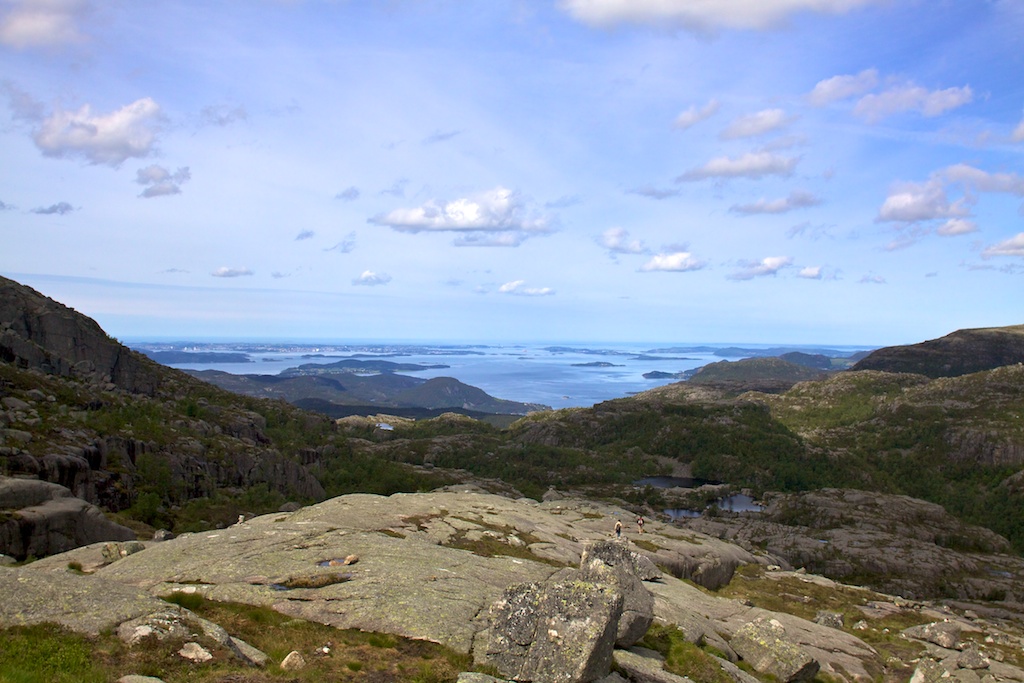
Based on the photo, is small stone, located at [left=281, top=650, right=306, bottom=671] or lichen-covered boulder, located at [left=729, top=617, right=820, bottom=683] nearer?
small stone, located at [left=281, top=650, right=306, bottom=671]

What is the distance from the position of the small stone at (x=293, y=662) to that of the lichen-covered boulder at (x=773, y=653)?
24519 millimetres

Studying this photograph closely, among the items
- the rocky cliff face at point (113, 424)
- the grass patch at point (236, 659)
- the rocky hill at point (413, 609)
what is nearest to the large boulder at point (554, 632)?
the rocky hill at point (413, 609)

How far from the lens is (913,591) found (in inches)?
4072

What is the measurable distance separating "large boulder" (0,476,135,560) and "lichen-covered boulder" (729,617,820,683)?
40505 millimetres

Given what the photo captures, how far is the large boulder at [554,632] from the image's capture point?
20.1 meters

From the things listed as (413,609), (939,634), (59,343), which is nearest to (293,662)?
(413,609)

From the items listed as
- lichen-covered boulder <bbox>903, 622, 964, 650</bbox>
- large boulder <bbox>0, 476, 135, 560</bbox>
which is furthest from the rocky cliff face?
lichen-covered boulder <bbox>903, 622, 964, 650</bbox>

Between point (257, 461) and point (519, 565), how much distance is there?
59.3m

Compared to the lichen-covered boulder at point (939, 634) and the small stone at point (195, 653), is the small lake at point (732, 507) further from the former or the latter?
the small stone at point (195, 653)

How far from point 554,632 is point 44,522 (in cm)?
3460

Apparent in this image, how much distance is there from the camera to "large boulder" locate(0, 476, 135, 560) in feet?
119

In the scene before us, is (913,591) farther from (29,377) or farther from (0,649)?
(29,377)

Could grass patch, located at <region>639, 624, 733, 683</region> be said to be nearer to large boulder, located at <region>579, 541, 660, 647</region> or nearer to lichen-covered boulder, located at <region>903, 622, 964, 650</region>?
large boulder, located at <region>579, 541, 660, 647</region>

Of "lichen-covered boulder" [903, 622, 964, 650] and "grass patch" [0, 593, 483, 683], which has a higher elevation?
"grass patch" [0, 593, 483, 683]
